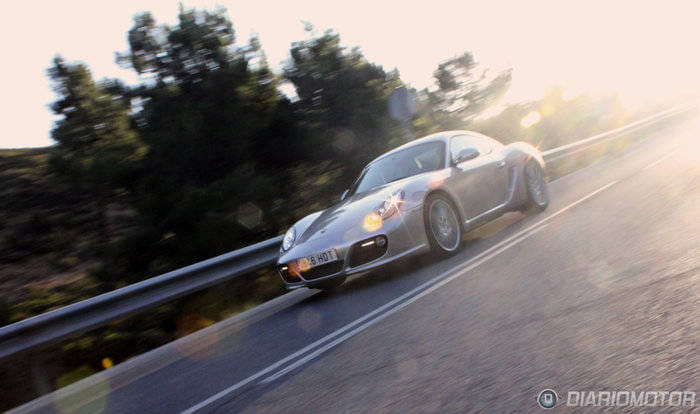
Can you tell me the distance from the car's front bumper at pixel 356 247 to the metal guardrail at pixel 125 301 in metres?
0.82

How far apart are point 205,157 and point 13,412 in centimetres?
1346

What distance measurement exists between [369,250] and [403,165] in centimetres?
189

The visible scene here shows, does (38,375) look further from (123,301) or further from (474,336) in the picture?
(474,336)

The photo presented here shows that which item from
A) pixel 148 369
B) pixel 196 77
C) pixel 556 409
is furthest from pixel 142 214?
pixel 556 409

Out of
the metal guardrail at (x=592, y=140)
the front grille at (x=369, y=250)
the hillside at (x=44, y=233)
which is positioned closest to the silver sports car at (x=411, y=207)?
the front grille at (x=369, y=250)

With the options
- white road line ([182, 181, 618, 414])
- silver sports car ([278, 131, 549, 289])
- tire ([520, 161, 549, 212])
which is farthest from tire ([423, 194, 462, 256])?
tire ([520, 161, 549, 212])

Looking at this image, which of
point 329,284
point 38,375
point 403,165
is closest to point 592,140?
point 403,165

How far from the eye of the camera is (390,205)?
6.97 metres

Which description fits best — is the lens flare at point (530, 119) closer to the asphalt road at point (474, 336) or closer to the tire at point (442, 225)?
the tire at point (442, 225)

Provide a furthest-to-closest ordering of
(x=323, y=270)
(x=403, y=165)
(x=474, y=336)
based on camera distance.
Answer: (x=403, y=165)
(x=323, y=270)
(x=474, y=336)

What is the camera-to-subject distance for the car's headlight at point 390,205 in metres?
6.89

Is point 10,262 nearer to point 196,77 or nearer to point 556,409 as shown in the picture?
point 196,77

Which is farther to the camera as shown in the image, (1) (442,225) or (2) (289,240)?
(2) (289,240)

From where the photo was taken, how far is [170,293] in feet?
22.0
